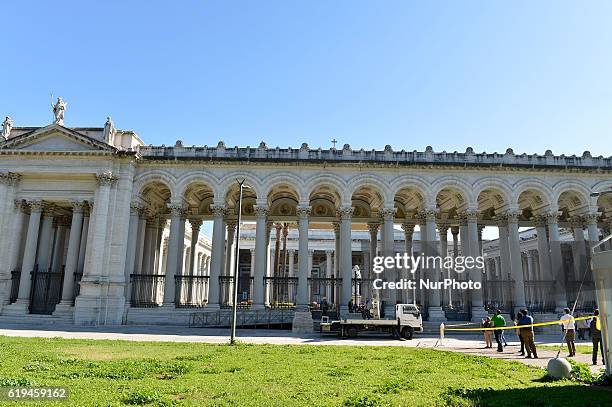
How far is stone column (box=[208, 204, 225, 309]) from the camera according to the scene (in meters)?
31.9

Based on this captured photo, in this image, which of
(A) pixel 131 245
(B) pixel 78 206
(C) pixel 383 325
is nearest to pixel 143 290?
(A) pixel 131 245

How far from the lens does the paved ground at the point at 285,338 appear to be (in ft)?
61.6

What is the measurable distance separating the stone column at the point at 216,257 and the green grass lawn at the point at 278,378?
1468 cm

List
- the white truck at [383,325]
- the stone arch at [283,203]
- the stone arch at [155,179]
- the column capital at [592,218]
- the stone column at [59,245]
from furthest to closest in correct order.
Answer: the stone arch at [283,203], the stone column at [59,245], the column capital at [592,218], the stone arch at [155,179], the white truck at [383,325]

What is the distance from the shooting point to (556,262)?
3388cm

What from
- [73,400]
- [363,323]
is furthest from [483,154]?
[73,400]

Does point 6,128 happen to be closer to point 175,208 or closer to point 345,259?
point 175,208

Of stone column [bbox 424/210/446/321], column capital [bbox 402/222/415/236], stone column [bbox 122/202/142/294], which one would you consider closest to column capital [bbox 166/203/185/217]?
stone column [bbox 122/202/142/294]

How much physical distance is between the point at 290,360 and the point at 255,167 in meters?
20.7

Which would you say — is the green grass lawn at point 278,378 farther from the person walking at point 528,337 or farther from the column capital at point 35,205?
the column capital at point 35,205

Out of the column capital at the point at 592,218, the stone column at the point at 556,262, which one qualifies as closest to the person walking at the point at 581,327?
the stone column at the point at 556,262

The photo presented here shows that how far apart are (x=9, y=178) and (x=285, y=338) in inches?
934

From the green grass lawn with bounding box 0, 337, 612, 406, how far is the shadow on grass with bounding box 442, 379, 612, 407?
0.02 m

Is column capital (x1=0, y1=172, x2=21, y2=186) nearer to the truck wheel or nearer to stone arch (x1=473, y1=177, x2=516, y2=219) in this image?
the truck wheel
